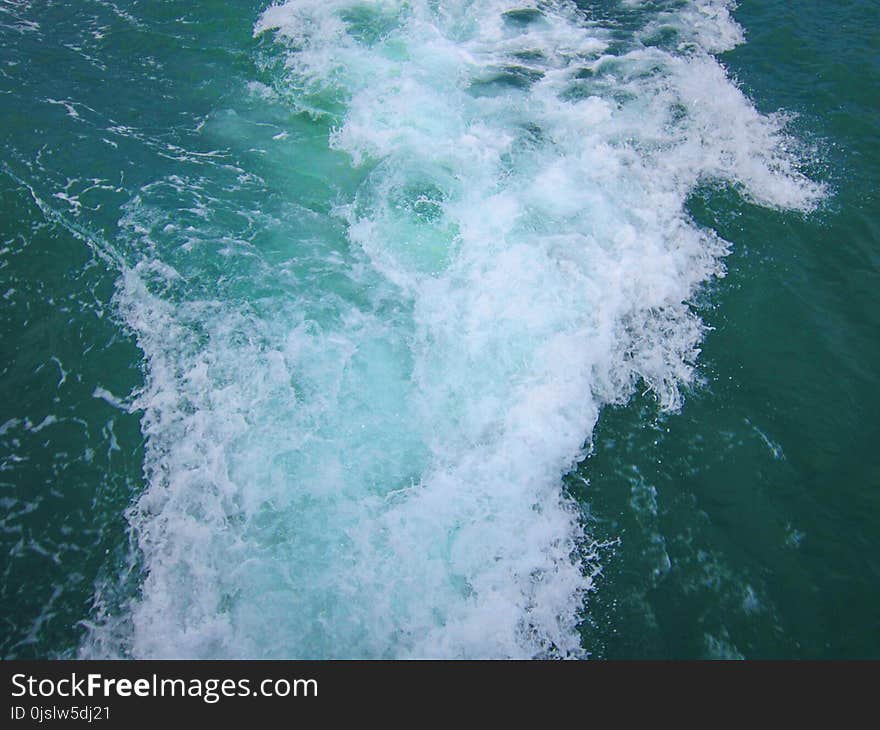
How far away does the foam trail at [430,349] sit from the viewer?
732 centimetres

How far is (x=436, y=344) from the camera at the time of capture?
32.7 ft

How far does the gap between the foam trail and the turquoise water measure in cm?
6

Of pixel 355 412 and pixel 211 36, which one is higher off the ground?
pixel 211 36

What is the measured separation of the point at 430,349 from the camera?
9.92 metres

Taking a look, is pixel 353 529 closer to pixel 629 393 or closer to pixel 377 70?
pixel 629 393

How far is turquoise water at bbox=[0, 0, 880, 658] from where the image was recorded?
7273 mm

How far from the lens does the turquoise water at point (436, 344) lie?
727 centimetres

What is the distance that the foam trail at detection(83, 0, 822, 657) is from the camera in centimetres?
732

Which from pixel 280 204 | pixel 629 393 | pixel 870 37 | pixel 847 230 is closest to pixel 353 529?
pixel 629 393

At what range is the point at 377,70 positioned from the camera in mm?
15062

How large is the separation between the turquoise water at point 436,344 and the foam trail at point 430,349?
60 millimetres

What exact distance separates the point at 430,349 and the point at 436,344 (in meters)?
0.17

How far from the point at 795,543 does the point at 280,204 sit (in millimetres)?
12284

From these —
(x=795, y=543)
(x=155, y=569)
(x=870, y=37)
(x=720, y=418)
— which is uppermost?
(x=870, y=37)
